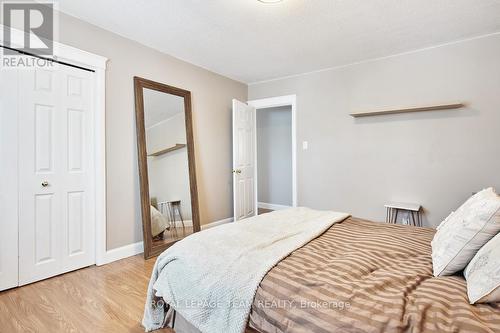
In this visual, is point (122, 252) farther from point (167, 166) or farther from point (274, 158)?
point (274, 158)

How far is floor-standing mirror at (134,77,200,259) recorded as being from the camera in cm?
300

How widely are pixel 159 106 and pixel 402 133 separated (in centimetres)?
313

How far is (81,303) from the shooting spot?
1.98 meters

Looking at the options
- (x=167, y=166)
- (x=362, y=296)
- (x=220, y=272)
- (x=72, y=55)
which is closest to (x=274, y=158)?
(x=167, y=166)

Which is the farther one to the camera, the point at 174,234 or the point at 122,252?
the point at 174,234

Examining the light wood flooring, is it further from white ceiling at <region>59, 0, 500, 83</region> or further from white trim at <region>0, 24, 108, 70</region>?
white ceiling at <region>59, 0, 500, 83</region>

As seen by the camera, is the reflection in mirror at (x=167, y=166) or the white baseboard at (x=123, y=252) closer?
the white baseboard at (x=123, y=252)

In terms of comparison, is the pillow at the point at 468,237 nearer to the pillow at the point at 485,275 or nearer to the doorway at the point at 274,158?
the pillow at the point at 485,275

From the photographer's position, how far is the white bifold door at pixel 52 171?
2221mm

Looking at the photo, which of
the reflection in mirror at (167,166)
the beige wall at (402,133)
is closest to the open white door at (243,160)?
the beige wall at (402,133)

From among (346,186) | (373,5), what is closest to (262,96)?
(346,186)

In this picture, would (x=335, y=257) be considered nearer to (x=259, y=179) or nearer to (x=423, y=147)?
(x=423, y=147)

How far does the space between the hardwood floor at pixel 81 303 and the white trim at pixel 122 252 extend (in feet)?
0.55

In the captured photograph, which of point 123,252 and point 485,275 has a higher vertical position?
point 485,275
